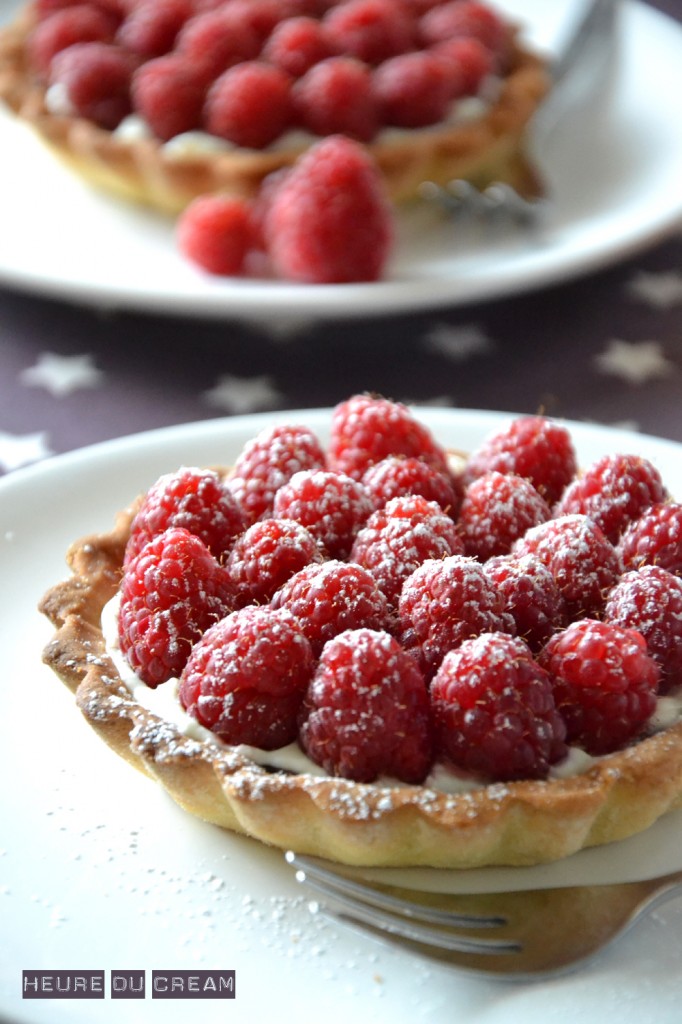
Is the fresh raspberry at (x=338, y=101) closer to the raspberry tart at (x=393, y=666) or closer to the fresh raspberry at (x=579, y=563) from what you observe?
the raspberry tart at (x=393, y=666)

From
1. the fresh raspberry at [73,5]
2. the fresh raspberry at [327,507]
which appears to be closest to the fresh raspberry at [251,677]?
the fresh raspberry at [327,507]

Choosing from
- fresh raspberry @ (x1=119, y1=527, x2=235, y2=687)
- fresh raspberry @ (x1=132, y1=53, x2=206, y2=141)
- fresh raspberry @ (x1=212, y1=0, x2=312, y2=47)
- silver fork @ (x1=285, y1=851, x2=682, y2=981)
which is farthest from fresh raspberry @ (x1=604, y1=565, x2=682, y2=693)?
fresh raspberry @ (x1=212, y1=0, x2=312, y2=47)

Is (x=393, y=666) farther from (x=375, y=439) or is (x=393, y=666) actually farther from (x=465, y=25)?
(x=465, y=25)

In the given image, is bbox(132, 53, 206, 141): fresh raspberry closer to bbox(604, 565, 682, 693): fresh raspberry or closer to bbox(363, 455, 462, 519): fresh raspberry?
bbox(363, 455, 462, 519): fresh raspberry

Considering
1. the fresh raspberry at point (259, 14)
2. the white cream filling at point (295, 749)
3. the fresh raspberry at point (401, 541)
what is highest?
the fresh raspberry at point (259, 14)

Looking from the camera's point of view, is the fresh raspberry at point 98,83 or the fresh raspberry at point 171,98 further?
the fresh raspberry at point 98,83

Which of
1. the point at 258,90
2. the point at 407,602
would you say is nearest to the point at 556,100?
the point at 258,90
